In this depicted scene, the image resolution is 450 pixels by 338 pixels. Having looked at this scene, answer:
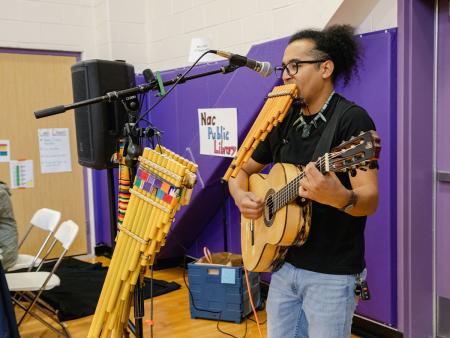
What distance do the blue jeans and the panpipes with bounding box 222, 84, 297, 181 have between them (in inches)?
16.3

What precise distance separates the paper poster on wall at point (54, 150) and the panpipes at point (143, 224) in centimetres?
332

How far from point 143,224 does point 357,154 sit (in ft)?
3.26

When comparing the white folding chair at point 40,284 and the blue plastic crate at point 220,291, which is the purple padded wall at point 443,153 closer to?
the blue plastic crate at point 220,291

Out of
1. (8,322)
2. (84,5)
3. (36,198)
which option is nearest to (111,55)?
(84,5)

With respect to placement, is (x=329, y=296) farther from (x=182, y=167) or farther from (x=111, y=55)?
(x=111, y=55)

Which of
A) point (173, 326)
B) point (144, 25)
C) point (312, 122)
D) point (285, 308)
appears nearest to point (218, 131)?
point (173, 326)

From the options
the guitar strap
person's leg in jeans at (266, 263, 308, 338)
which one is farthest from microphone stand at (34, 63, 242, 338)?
person's leg in jeans at (266, 263, 308, 338)

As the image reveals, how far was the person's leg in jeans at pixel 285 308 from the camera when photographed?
1736 mm

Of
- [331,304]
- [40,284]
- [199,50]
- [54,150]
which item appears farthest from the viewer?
[54,150]

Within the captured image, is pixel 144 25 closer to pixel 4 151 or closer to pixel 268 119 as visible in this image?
pixel 4 151

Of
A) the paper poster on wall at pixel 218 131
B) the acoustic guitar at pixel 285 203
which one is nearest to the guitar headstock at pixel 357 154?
the acoustic guitar at pixel 285 203

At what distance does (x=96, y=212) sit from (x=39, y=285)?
2414 mm

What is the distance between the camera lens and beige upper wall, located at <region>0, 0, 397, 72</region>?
13.0 feet

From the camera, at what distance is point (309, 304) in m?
1.65
